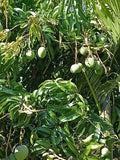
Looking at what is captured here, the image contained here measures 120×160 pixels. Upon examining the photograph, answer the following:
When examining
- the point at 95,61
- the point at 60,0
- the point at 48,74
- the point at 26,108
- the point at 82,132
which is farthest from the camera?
the point at 48,74

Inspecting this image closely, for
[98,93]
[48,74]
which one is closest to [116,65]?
[98,93]

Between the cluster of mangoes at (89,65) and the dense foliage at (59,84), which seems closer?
the dense foliage at (59,84)

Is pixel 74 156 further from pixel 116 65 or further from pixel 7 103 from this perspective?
pixel 116 65

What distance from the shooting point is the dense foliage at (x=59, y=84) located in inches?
54.2

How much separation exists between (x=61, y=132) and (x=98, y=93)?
1.33 ft

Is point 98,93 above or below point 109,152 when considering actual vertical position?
above

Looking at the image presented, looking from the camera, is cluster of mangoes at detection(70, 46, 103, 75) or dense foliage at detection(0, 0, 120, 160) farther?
cluster of mangoes at detection(70, 46, 103, 75)

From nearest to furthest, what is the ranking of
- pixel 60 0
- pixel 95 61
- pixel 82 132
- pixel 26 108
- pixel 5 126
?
1. pixel 26 108
2. pixel 82 132
3. pixel 95 61
4. pixel 5 126
5. pixel 60 0

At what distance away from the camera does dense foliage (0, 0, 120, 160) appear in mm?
1376

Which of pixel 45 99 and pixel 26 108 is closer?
pixel 26 108

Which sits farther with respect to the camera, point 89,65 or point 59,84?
point 89,65

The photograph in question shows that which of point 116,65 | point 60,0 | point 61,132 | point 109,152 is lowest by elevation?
point 109,152

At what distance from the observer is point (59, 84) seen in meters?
1.44

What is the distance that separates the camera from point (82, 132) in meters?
1.43
